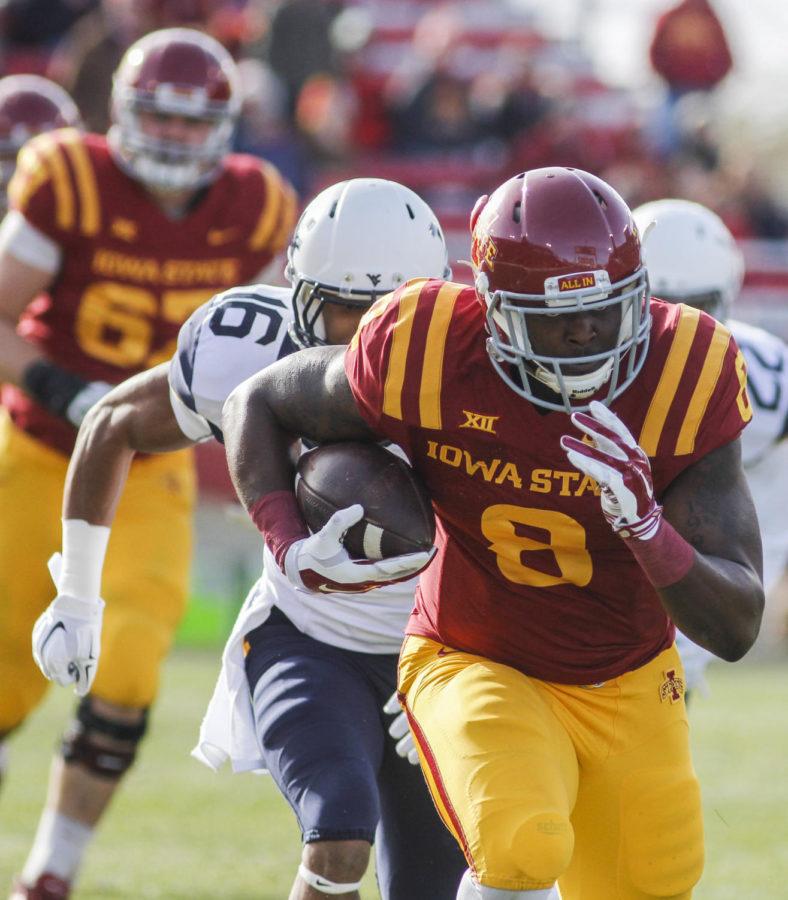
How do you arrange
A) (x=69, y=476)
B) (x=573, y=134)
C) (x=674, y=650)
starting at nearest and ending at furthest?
(x=674, y=650) < (x=69, y=476) < (x=573, y=134)

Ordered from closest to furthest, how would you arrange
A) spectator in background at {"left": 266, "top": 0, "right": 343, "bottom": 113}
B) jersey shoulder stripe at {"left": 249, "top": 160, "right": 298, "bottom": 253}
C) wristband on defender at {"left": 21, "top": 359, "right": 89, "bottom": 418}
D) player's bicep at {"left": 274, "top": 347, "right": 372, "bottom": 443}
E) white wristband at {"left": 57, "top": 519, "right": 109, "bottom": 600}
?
player's bicep at {"left": 274, "top": 347, "right": 372, "bottom": 443}
white wristband at {"left": 57, "top": 519, "right": 109, "bottom": 600}
wristband on defender at {"left": 21, "top": 359, "right": 89, "bottom": 418}
jersey shoulder stripe at {"left": 249, "top": 160, "right": 298, "bottom": 253}
spectator in background at {"left": 266, "top": 0, "right": 343, "bottom": 113}

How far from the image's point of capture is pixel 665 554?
2.65 m

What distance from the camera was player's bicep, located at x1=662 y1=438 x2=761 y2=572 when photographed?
279cm

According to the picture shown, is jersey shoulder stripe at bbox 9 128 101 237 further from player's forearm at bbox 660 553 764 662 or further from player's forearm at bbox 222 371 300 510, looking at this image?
player's forearm at bbox 660 553 764 662

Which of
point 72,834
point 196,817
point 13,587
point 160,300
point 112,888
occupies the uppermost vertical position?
point 160,300

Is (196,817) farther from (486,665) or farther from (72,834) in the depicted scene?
(486,665)

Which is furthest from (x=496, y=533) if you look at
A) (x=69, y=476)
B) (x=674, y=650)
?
(x=69, y=476)

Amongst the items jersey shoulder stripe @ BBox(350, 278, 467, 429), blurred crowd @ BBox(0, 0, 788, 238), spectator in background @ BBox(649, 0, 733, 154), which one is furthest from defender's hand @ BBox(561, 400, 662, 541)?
spectator in background @ BBox(649, 0, 733, 154)

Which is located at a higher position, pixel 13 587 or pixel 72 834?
pixel 13 587

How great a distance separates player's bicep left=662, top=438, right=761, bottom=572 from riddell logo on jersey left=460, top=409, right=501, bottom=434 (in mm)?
318

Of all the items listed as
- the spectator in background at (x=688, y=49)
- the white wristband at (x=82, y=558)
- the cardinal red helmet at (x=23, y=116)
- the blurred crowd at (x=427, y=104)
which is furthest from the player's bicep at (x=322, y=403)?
the spectator in background at (x=688, y=49)

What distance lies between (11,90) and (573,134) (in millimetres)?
4543

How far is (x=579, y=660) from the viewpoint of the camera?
9.93ft

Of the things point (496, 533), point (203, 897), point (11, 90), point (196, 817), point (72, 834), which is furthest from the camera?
point (11, 90)
